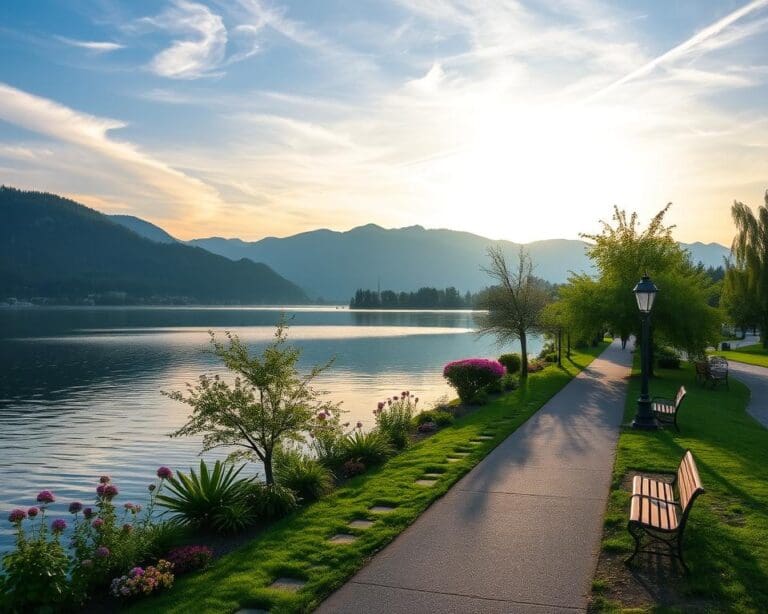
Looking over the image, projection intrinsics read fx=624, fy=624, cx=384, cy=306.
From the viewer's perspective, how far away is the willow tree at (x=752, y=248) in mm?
45594

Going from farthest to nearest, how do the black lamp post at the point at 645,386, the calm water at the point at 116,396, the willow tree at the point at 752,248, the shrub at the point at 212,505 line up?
the willow tree at the point at 752,248 → the calm water at the point at 116,396 → the black lamp post at the point at 645,386 → the shrub at the point at 212,505

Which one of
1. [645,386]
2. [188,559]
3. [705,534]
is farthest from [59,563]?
[645,386]

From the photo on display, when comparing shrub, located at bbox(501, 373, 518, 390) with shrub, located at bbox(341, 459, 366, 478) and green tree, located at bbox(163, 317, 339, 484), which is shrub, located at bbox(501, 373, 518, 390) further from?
green tree, located at bbox(163, 317, 339, 484)

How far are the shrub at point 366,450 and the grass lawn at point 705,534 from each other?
4.52 meters

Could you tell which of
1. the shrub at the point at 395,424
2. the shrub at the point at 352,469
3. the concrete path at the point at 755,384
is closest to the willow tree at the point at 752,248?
the concrete path at the point at 755,384

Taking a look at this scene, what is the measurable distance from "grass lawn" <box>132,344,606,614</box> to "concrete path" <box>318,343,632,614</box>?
0.80ft

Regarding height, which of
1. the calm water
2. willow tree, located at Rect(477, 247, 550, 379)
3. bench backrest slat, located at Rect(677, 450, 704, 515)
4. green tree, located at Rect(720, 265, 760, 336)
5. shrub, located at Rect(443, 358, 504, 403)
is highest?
green tree, located at Rect(720, 265, 760, 336)

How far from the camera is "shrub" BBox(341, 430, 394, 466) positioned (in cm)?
1262

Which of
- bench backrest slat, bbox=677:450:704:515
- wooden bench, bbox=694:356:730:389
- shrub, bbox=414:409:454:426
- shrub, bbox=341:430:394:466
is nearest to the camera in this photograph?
bench backrest slat, bbox=677:450:704:515

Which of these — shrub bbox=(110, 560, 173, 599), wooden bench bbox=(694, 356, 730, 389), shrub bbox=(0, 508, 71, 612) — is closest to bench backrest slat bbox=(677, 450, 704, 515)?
shrub bbox=(110, 560, 173, 599)

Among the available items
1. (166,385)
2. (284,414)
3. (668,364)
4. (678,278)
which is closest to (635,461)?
(284,414)

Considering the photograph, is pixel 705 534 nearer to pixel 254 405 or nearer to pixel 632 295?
pixel 254 405

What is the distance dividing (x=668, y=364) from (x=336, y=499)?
29.5 meters

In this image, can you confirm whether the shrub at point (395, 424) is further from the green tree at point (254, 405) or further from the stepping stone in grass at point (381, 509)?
the stepping stone in grass at point (381, 509)
